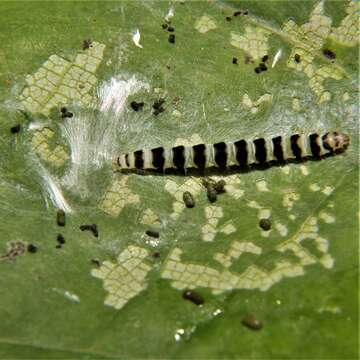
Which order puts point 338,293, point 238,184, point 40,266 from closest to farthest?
point 338,293
point 40,266
point 238,184

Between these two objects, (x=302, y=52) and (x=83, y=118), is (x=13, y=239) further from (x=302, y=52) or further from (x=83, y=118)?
(x=302, y=52)

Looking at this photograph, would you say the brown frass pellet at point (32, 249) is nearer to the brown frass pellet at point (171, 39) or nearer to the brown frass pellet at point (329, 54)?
the brown frass pellet at point (171, 39)

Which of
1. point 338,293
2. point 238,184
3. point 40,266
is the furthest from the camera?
point 238,184

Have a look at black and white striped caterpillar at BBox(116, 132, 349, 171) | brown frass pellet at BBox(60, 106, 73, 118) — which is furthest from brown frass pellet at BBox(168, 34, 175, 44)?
brown frass pellet at BBox(60, 106, 73, 118)

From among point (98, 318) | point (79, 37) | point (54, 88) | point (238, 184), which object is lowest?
point (98, 318)

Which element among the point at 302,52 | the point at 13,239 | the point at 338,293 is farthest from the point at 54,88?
the point at 338,293

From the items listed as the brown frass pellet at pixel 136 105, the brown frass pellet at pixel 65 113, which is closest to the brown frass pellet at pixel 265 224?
the brown frass pellet at pixel 136 105
